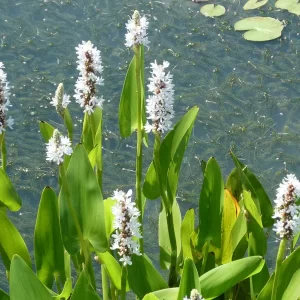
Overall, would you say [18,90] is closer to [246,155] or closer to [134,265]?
[246,155]

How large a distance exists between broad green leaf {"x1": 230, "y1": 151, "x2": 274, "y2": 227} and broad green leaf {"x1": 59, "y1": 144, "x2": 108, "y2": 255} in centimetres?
58

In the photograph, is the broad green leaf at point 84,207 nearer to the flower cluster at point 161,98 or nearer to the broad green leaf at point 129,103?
the flower cluster at point 161,98

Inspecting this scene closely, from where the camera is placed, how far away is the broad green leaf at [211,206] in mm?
2209

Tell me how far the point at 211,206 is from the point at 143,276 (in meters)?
0.34

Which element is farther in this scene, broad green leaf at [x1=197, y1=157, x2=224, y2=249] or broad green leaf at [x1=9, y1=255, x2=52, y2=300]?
broad green leaf at [x1=197, y1=157, x2=224, y2=249]

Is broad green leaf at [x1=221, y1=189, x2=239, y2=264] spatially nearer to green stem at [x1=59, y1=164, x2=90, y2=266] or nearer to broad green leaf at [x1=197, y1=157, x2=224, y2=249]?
broad green leaf at [x1=197, y1=157, x2=224, y2=249]

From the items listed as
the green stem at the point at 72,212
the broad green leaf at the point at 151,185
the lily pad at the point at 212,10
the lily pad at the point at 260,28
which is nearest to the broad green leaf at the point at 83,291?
the green stem at the point at 72,212

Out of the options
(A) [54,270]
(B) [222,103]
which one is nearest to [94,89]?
(A) [54,270]

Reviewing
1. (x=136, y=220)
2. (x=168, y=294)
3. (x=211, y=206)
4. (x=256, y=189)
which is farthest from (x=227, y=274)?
(x=256, y=189)

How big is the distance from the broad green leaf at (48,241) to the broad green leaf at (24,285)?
34 centimetres

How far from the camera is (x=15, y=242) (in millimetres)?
2133

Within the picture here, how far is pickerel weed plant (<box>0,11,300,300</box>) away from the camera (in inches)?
68.6

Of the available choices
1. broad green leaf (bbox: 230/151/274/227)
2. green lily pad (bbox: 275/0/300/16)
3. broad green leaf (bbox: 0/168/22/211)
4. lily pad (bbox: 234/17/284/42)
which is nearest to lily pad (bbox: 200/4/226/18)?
lily pad (bbox: 234/17/284/42)

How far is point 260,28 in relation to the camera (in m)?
4.70
